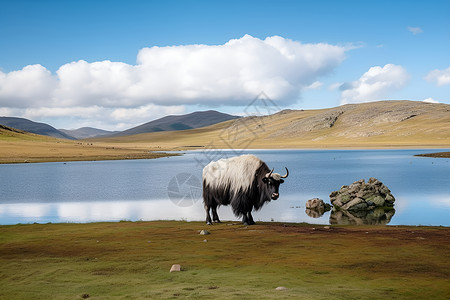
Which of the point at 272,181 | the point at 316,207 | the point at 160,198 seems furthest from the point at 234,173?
the point at 160,198

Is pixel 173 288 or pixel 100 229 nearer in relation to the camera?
pixel 173 288

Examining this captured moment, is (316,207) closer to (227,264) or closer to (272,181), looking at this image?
(272,181)

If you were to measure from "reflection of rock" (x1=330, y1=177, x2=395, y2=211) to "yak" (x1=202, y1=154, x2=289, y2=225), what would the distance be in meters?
13.6

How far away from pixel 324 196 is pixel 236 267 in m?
27.1

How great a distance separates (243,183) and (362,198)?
1546 centimetres

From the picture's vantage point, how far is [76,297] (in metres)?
8.36

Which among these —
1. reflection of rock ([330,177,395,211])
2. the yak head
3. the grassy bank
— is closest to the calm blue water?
reflection of rock ([330,177,395,211])

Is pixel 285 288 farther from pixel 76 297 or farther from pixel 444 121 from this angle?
pixel 444 121

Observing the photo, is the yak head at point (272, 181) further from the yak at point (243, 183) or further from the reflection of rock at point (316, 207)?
the reflection of rock at point (316, 207)

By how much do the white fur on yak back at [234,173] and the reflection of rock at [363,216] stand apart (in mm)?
8034

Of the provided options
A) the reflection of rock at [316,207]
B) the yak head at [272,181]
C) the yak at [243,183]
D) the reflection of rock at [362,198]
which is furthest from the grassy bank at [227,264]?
the reflection of rock at [362,198]

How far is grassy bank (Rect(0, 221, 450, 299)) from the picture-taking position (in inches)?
340

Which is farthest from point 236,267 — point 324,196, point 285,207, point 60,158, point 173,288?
point 60,158

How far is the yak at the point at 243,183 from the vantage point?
61.8 ft
